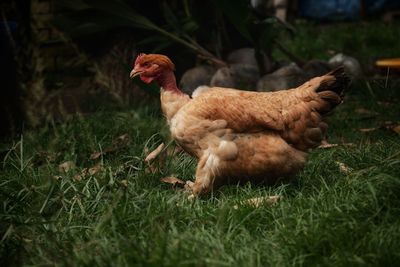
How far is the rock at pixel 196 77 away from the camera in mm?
5659

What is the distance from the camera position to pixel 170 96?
10.5ft

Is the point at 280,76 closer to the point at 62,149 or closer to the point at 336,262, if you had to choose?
the point at 62,149

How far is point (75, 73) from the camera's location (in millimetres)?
6398

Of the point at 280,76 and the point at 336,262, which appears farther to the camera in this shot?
the point at 280,76

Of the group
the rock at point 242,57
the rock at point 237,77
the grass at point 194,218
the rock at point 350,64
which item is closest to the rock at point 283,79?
the rock at point 237,77

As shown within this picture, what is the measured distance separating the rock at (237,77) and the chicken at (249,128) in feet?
7.63

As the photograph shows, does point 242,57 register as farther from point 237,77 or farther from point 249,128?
point 249,128

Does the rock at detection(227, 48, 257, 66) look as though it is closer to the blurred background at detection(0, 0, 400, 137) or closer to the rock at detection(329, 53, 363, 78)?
the blurred background at detection(0, 0, 400, 137)

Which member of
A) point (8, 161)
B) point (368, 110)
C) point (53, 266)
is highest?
point (53, 266)

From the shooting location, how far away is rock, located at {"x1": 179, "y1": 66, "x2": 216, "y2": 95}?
223 inches

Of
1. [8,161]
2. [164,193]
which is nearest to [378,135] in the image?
[164,193]

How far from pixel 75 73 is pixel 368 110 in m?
3.16

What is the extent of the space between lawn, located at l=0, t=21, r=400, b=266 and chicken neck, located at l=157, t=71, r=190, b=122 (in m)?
0.27

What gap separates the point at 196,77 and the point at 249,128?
9.17ft
